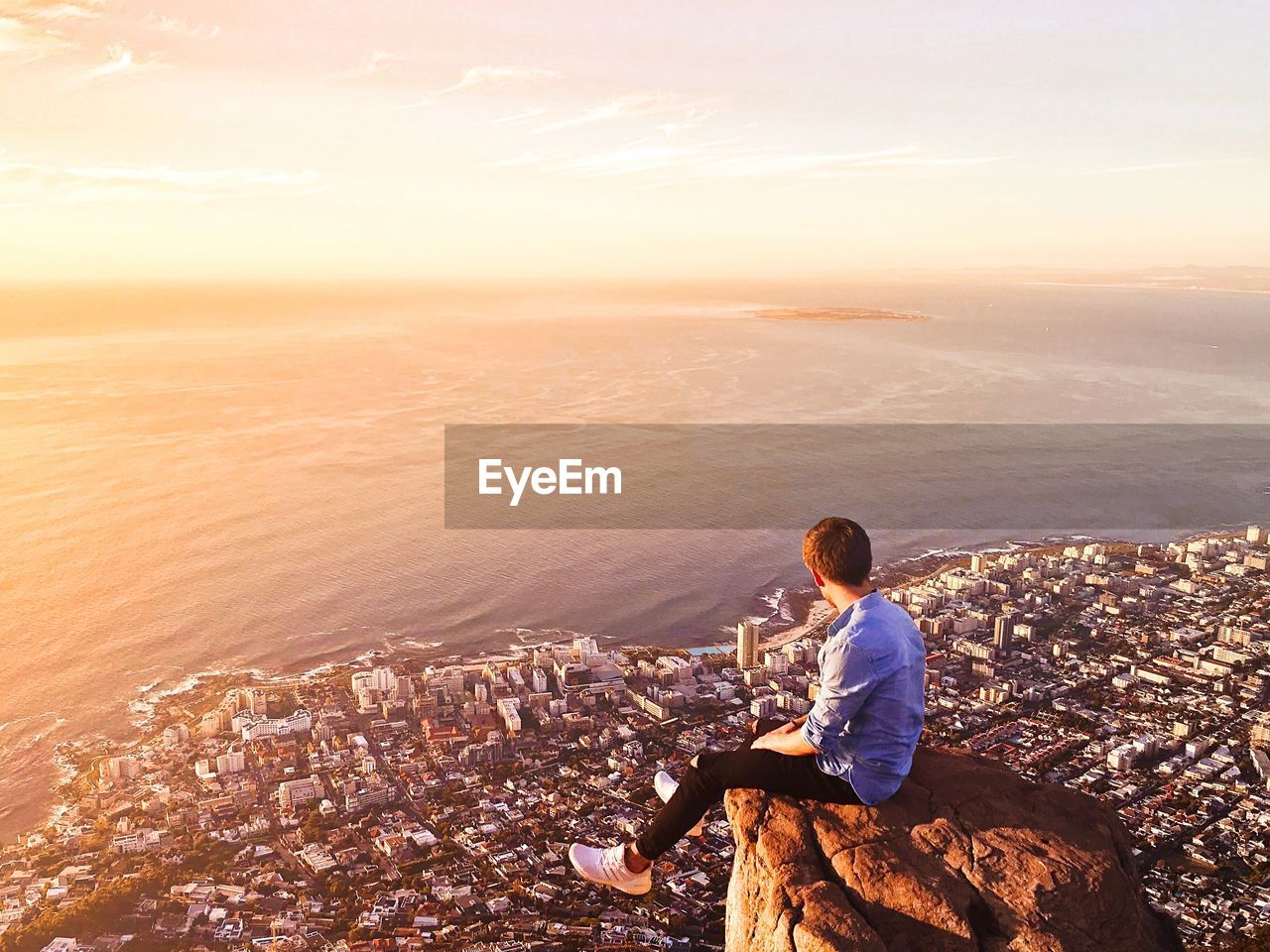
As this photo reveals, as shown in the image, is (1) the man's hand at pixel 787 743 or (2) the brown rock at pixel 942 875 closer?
(2) the brown rock at pixel 942 875

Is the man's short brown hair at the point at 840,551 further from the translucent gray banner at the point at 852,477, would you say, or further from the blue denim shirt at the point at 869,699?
the translucent gray banner at the point at 852,477

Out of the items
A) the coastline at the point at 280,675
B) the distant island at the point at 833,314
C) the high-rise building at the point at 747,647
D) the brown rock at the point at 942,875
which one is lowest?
the coastline at the point at 280,675

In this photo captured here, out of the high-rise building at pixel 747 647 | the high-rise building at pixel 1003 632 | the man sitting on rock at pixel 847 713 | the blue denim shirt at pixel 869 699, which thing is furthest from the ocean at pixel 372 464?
the blue denim shirt at pixel 869 699

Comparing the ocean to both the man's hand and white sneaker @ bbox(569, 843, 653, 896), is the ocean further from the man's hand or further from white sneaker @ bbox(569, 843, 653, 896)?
the man's hand

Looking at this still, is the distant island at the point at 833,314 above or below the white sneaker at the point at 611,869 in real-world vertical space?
above

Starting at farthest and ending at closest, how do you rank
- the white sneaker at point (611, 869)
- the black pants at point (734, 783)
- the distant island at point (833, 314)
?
the distant island at point (833, 314), the white sneaker at point (611, 869), the black pants at point (734, 783)

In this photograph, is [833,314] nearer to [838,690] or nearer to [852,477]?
[852,477]
